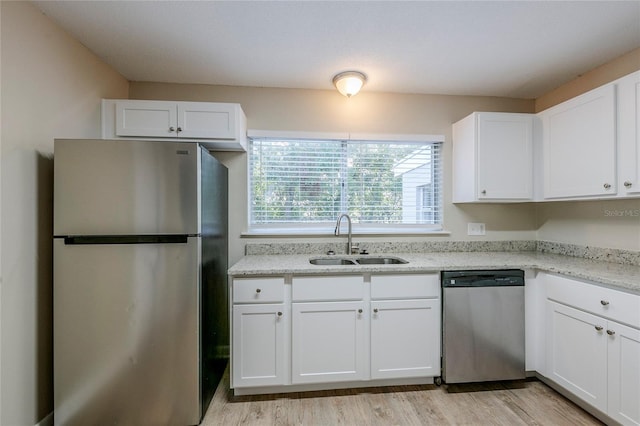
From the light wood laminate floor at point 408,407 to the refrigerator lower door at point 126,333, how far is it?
381 millimetres

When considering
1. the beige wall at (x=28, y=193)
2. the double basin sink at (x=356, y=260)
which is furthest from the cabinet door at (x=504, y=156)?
the beige wall at (x=28, y=193)

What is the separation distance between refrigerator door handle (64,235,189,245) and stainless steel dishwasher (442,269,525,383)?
70.3 inches

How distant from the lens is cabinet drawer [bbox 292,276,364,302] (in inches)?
76.0

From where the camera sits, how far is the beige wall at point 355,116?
8.18 feet

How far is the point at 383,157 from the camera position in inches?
105

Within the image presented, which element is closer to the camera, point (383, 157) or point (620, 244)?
point (620, 244)

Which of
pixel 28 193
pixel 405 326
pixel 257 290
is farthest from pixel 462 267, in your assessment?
pixel 28 193

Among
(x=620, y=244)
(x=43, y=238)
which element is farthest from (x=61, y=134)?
(x=620, y=244)

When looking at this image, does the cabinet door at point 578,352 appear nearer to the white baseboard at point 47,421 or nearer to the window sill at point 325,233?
the window sill at point 325,233

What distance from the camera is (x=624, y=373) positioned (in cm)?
151

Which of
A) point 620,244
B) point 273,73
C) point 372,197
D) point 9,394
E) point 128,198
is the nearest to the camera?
point 9,394

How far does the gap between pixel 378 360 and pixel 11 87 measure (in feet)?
8.48

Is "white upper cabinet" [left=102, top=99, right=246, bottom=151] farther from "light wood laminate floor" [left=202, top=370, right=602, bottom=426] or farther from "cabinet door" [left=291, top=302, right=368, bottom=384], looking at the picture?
"light wood laminate floor" [left=202, top=370, right=602, bottom=426]

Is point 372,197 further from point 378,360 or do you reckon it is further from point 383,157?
point 378,360
